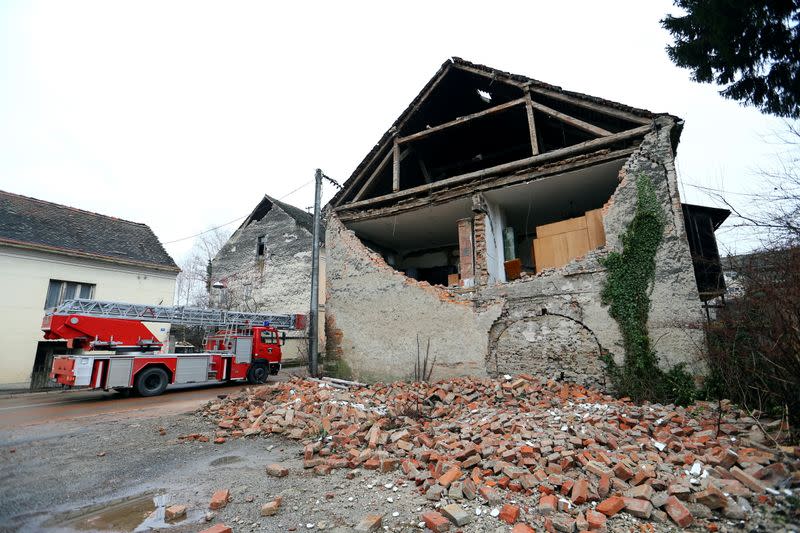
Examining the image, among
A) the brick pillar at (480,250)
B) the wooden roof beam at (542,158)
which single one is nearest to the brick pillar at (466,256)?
the brick pillar at (480,250)

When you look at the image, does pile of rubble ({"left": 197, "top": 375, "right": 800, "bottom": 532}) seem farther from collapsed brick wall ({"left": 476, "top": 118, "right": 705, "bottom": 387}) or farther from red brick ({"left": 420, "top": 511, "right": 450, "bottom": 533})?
collapsed brick wall ({"left": 476, "top": 118, "right": 705, "bottom": 387})

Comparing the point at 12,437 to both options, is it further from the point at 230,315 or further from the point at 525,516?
the point at 525,516

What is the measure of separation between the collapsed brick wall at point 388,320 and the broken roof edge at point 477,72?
1806 millimetres

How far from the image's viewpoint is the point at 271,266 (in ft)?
74.2

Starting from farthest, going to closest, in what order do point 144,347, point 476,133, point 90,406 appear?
point 476,133, point 144,347, point 90,406

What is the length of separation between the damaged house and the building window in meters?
11.9

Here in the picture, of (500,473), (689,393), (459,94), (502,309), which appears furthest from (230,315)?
(689,393)

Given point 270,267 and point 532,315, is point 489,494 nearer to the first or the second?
point 532,315

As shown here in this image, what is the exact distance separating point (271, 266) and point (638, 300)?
1948 cm

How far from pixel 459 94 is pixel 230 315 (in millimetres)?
10679

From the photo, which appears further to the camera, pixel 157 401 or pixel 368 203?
pixel 368 203

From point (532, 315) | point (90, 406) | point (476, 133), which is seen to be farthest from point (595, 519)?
point (90, 406)

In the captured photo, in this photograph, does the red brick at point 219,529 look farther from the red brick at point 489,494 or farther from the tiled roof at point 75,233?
the tiled roof at point 75,233

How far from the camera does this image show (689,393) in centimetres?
666
